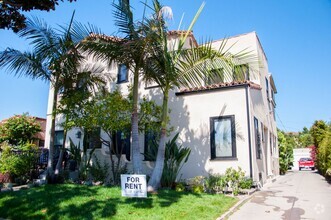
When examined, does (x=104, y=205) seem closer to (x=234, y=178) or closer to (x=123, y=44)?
(x=123, y=44)

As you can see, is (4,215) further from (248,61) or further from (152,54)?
(248,61)

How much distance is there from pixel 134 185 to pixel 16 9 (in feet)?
19.3

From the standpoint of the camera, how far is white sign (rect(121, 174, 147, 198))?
7230 millimetres

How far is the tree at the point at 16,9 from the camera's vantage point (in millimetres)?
6543

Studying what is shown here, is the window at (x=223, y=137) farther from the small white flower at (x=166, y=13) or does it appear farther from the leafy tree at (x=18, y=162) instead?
the leafy tree at (x=18, y=162)

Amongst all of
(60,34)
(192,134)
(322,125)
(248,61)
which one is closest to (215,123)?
(192,134)

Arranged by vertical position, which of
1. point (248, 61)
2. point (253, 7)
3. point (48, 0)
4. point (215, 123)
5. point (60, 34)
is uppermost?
point (253, 7)

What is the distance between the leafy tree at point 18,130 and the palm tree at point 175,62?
12509 millimetres

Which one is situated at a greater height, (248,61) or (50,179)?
(248,61)

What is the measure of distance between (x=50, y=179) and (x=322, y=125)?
2178 cm

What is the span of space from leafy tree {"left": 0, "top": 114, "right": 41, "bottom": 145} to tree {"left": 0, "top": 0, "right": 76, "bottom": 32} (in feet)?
40.9

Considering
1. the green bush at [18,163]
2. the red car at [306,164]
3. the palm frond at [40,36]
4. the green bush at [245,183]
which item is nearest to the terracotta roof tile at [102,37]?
the palm frond at [40,36]

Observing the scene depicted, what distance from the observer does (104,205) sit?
7.37m

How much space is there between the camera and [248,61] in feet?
29.6
